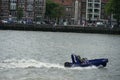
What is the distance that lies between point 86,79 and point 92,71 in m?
6.30

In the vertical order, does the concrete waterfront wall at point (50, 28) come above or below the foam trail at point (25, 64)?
below

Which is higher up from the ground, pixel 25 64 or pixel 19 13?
pixel 25 64

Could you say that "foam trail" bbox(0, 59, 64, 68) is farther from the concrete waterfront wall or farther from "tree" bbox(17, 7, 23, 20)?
"tree" bbox(17, 7, 23, 20)

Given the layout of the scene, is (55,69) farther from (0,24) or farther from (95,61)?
(0,24)

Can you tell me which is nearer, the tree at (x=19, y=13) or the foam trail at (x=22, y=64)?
the foam trail at (x=22, y=64)

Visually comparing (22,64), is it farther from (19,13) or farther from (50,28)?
(19,13)

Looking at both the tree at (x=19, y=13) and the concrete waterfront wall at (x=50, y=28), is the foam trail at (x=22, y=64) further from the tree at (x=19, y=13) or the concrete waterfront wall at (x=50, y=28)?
the tree at (x=19, y=13)

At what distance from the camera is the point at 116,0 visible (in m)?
169

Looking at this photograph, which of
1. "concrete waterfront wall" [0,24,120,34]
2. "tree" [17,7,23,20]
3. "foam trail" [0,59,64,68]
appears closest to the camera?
"foam trail" [0,59,64,68]

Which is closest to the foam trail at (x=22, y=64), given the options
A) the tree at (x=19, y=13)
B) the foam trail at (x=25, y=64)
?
the foam trail at (x=25, y=64)

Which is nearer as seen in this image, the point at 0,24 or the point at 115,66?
the point at 115,66

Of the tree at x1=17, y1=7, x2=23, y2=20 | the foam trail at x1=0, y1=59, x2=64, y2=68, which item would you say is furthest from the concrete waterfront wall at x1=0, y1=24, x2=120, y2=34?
the foam trail at x1=0, y1=59, x2=64, y2=68

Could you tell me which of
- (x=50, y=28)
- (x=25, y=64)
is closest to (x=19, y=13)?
(x=50, y=28)

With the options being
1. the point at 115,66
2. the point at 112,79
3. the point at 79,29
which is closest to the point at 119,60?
the point at 115,66
